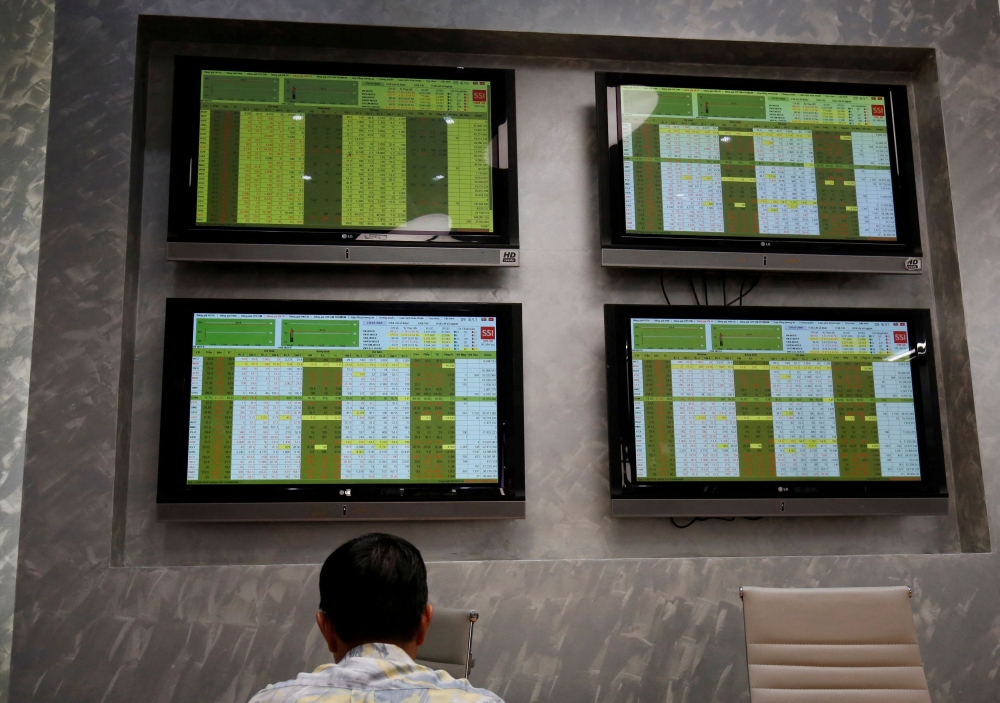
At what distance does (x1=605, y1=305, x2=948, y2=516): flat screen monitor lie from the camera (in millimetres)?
2842

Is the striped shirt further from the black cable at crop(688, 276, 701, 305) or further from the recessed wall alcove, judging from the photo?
the black cable at crop(688, 276, 701, 305)

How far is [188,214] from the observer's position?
279cm

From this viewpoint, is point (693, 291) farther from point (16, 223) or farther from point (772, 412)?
point (16, 223)

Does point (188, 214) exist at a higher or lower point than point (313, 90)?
lower

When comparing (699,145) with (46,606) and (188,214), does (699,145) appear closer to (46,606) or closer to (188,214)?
(188,214)

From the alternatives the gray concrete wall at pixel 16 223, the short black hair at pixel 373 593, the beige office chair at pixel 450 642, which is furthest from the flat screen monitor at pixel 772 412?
the gray concrete wall at pixel 16 223

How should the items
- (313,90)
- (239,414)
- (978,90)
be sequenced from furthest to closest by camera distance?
(978,90)
(313,90)
(239,414)

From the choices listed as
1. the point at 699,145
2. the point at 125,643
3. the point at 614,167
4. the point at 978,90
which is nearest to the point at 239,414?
the point at 125,643

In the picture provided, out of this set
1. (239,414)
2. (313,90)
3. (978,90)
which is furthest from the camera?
(978,90)

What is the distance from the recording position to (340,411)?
9.07 feet

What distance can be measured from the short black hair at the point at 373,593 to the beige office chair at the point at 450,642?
0.96m

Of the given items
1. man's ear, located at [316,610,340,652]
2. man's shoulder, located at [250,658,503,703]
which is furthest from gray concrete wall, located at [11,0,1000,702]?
man's shoulder, located at [250,658,503,703]

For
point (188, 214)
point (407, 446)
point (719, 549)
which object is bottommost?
point (719, 549)

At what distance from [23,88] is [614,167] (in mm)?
2111
